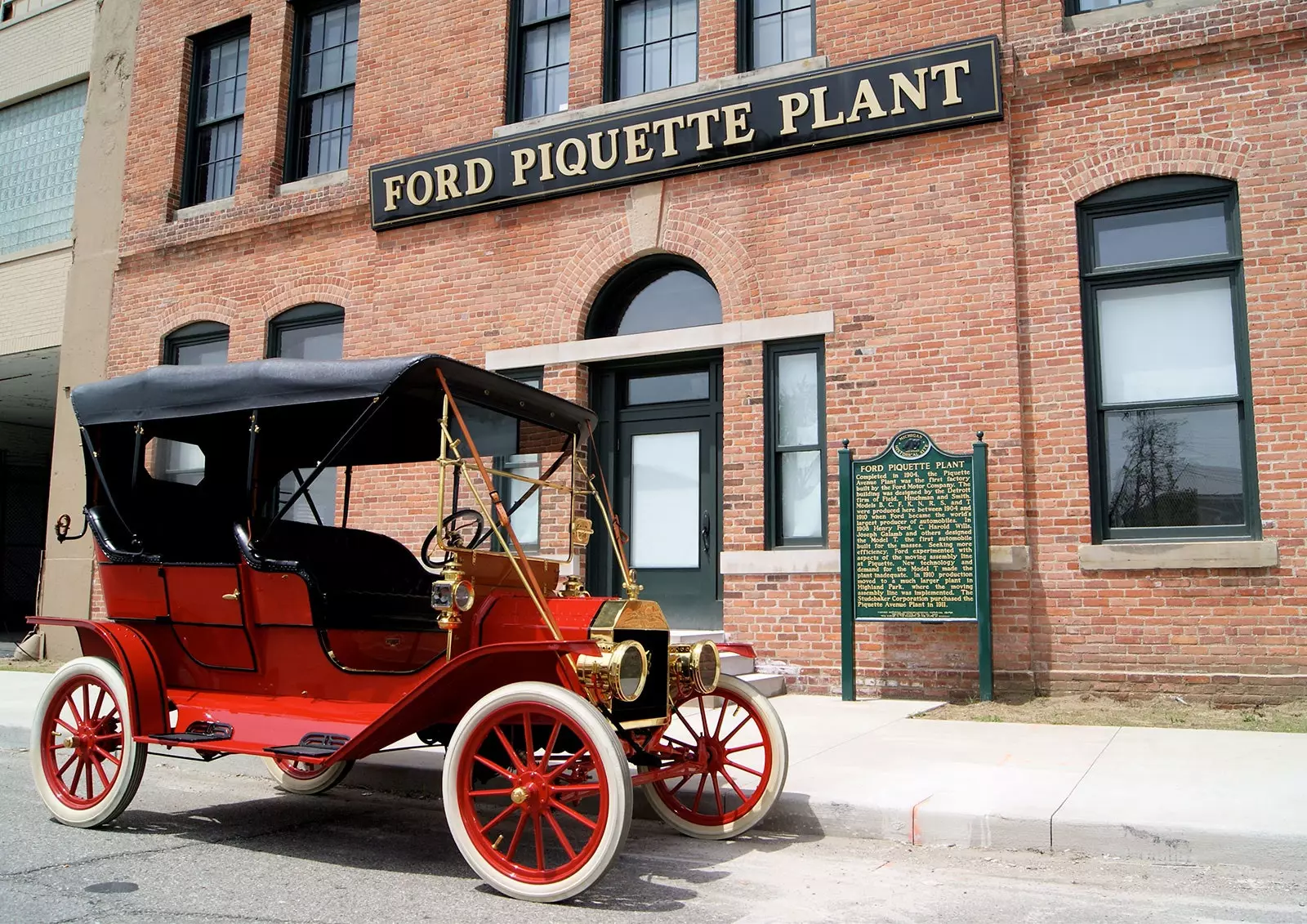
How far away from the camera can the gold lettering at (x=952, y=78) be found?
939 cm

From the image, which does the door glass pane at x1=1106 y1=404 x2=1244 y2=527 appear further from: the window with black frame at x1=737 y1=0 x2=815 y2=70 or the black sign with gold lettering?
the window with black frame at x1=737 y1=0 x2=815 y2=70

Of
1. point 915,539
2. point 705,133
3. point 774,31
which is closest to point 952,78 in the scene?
point 774,31

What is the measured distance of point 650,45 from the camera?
11.3 metres

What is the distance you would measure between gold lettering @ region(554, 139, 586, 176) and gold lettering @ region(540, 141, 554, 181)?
0.08m

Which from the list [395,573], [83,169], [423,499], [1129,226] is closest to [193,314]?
[83,169]

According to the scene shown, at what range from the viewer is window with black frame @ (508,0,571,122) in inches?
Answer: 463

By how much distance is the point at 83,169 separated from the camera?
14875 mm

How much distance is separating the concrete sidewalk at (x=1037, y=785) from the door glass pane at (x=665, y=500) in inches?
114

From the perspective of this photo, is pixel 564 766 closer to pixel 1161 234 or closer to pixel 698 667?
pixel 698 667

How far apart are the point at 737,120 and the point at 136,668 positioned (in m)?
7.29

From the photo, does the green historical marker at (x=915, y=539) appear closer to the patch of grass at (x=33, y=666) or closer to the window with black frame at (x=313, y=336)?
the window with black frame at (x=313, y=336)

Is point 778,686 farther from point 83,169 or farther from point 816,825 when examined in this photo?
point 83,169

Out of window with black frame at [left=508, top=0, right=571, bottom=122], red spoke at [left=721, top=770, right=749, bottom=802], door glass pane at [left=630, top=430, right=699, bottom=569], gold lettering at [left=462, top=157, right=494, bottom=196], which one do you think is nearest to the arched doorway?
door glass pane at [left=630, top=430, right=699, bottom=569]

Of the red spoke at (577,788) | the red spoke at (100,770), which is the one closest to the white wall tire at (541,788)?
the red spoke at (577,788)
